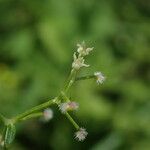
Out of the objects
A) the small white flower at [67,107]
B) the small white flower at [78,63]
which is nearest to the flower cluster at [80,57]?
the small white flower at [78,63]

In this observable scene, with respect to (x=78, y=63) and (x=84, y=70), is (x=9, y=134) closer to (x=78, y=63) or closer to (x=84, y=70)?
(x=78, y=63)

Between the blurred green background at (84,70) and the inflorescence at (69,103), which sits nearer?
the inflorescence at (69,103)

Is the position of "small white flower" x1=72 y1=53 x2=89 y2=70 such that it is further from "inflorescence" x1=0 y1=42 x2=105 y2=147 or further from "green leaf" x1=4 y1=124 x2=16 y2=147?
"green leaf" x1=4 y1=124 x2=16 y2=147

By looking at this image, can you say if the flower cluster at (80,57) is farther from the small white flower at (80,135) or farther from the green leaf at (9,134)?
the green leaf at (9,134)

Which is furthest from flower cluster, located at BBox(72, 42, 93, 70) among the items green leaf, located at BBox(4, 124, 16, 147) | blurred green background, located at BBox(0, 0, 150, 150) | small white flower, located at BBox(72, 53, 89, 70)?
blurred green background, located at BBox(0, 0, 150, 150)

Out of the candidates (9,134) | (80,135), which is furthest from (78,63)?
(9,134)

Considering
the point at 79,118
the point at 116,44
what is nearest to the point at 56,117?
the point at 79,118

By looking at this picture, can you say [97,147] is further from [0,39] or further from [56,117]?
[0,39]
